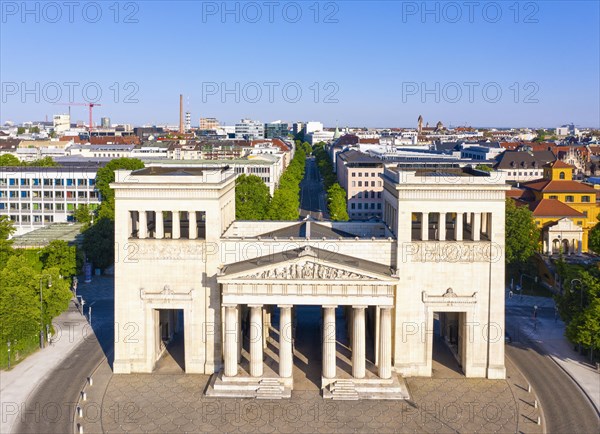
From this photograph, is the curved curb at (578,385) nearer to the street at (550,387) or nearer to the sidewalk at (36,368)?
the street at (550,387)

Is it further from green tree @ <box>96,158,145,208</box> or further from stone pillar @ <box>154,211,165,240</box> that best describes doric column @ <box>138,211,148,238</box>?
green tree @ <box>96,158,145,208</box>

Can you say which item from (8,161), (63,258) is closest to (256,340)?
(63,258)

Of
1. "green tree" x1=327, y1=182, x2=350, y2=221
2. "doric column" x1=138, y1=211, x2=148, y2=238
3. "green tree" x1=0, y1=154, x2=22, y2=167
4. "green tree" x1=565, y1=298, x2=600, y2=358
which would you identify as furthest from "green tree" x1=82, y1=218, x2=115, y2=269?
"green tree" x1=0, y1=154, x2=22, y2=167

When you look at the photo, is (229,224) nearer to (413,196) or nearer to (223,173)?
(223,173)

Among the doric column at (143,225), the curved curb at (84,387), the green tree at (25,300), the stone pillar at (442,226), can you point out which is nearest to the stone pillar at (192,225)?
the doric column at (143,225)

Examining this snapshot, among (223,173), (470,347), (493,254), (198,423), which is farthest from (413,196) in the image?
(198,423)

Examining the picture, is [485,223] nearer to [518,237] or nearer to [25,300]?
[518,237]
